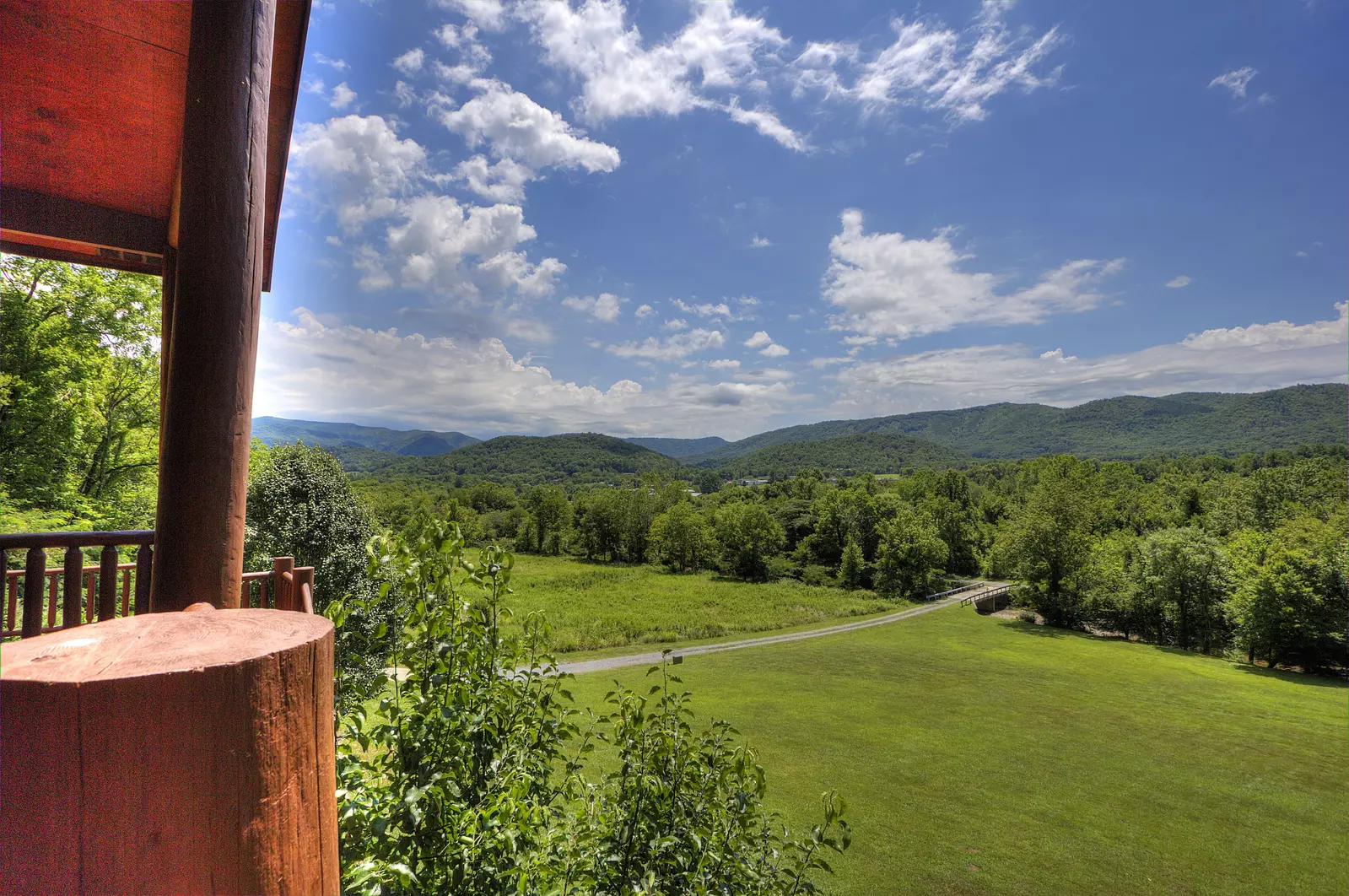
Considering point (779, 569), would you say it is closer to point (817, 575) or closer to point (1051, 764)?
point (817, 575)

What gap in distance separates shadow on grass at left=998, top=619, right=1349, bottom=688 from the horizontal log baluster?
109 feet

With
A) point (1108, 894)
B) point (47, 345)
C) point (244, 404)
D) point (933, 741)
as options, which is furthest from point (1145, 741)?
point (47, 345)

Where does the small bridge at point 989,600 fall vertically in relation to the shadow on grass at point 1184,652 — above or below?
below

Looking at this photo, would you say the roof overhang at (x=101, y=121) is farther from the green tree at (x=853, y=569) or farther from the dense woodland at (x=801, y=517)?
the green tree at (x=853, y=569)

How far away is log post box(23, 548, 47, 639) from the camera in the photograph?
116 inches

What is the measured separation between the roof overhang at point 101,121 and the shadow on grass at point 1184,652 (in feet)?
109

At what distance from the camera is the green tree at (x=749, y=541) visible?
50.0 meters

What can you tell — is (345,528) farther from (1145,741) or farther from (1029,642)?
(1029,642)

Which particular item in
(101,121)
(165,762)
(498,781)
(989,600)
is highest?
(101,121)

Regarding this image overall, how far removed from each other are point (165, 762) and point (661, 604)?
3840cm

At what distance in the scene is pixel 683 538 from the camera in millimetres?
53781

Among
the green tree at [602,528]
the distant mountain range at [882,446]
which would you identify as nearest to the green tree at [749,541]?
the green tree at [602,528]

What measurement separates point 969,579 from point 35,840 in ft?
187

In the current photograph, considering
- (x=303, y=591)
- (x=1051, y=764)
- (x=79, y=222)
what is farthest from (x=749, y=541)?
(x=303, y=591)
